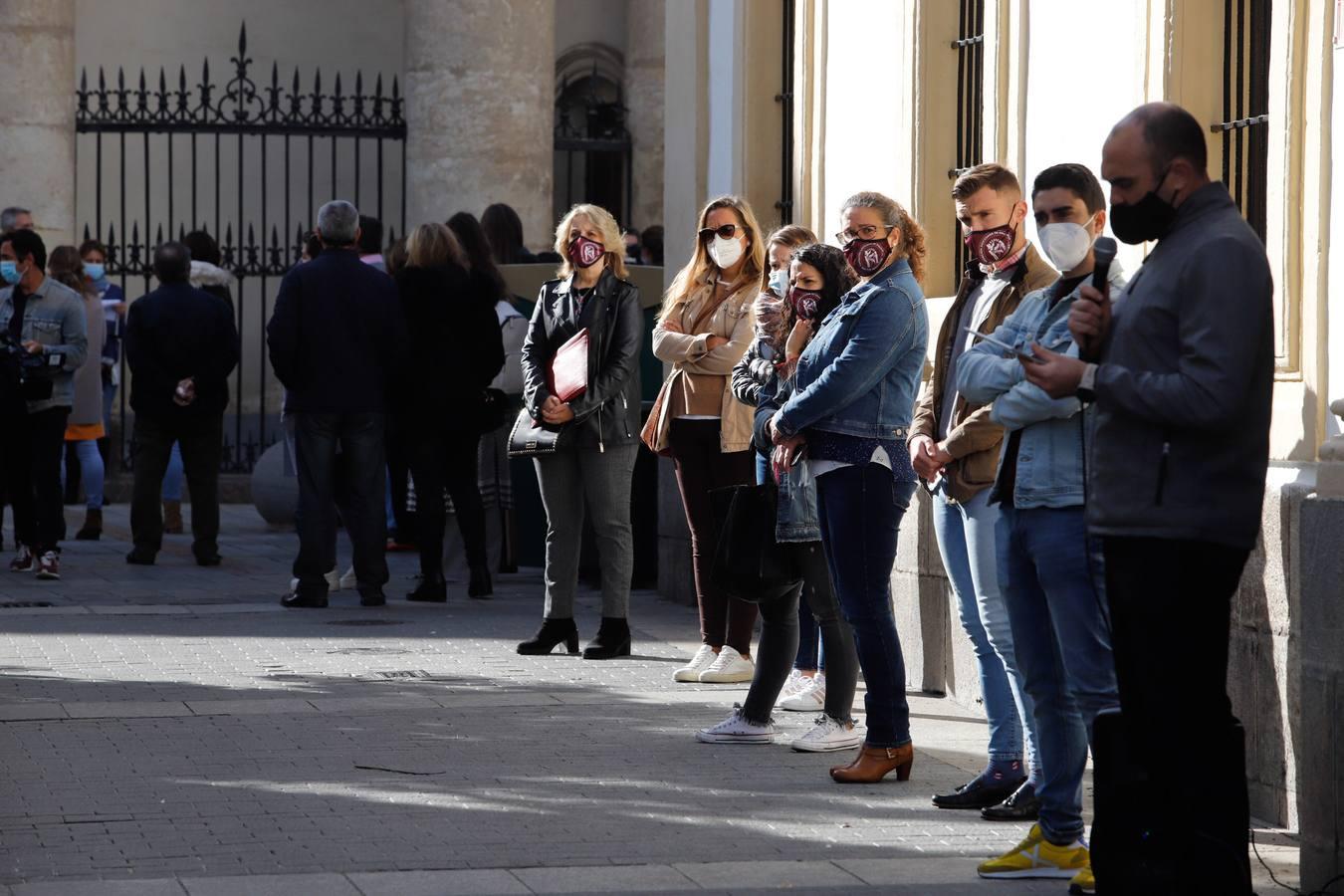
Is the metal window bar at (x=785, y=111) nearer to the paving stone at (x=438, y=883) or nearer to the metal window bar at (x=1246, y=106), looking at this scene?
the metal window bar at (x=1246, y=106)

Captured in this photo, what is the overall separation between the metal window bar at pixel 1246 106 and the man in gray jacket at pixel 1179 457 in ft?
7.59

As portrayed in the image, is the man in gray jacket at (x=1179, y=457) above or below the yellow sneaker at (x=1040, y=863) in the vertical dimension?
above

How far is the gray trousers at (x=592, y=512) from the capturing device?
9.30 meters

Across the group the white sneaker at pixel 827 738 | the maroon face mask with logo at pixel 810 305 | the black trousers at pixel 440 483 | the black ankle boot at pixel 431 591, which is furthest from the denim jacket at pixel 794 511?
the black ankle boot at pixel 431 591

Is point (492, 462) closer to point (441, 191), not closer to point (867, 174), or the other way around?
point (867, 174)

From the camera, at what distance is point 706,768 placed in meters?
6.96

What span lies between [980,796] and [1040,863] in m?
0.86

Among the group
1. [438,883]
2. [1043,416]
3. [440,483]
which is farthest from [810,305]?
[440,483]

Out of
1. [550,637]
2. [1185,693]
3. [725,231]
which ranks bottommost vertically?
[550,637]

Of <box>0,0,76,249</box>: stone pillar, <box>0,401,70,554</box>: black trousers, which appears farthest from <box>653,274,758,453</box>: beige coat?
<box>0,0,76,249</box>: stone pillar

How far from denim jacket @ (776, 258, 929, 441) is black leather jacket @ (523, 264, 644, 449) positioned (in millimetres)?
2535

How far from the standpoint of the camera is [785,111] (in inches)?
452

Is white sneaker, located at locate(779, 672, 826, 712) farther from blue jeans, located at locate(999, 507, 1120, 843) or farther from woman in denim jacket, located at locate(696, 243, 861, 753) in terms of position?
blue jeans, located at locate(999, 507, 1120, 843)

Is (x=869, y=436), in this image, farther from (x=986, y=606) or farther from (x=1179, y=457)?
(x=1179, y=457)
